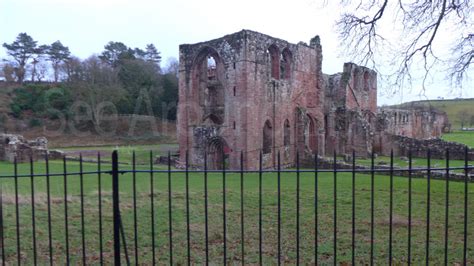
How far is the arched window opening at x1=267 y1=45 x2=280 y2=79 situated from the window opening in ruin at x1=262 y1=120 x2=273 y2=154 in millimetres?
2998

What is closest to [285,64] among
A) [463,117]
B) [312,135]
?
[312,135]

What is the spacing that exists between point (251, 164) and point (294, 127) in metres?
5.09

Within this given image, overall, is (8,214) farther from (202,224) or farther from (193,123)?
(193,123)

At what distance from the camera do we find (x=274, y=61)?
2456 cm

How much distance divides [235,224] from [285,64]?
18.2 metres

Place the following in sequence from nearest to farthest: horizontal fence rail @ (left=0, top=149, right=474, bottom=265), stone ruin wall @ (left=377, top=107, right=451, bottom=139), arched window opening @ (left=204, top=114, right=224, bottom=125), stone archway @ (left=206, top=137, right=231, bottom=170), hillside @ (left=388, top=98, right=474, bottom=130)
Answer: horizontal fence rail @ (left=0, top=149, right=474, bottom=265) → stone archway @ (left=206, top=137, right=231, bottom=170) → arched window opening @ (left=204, top=114, right=224, bottom=125) → stone ruin wall @ (left=377, top=107, right=451, bottom=139) → hillside @ (left=388, top=98, right=474, bottom=130)

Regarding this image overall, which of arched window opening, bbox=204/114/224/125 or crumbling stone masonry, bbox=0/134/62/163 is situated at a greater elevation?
arched window opening, bbox=204/114/224/125

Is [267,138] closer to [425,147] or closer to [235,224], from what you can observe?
[425,147]

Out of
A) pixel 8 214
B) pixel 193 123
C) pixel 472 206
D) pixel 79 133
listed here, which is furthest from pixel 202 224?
pixel 79 133

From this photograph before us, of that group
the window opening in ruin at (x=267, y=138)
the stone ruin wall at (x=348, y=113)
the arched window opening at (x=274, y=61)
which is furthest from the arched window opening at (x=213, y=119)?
the stone ruin wall at (x=348, y=113)

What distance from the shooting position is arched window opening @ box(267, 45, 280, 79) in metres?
24.2

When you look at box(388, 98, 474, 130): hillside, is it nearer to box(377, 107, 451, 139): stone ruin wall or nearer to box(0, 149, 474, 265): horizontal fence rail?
box(377, 107, 451, 139): stone ruin wall

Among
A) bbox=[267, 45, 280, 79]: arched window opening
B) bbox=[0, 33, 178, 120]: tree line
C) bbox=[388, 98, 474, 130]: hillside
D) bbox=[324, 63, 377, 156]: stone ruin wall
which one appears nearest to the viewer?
bbox=[267, 45, 280, 79]: arched window opening

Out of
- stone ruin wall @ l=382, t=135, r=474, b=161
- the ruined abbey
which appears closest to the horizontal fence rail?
the ruined abbey
